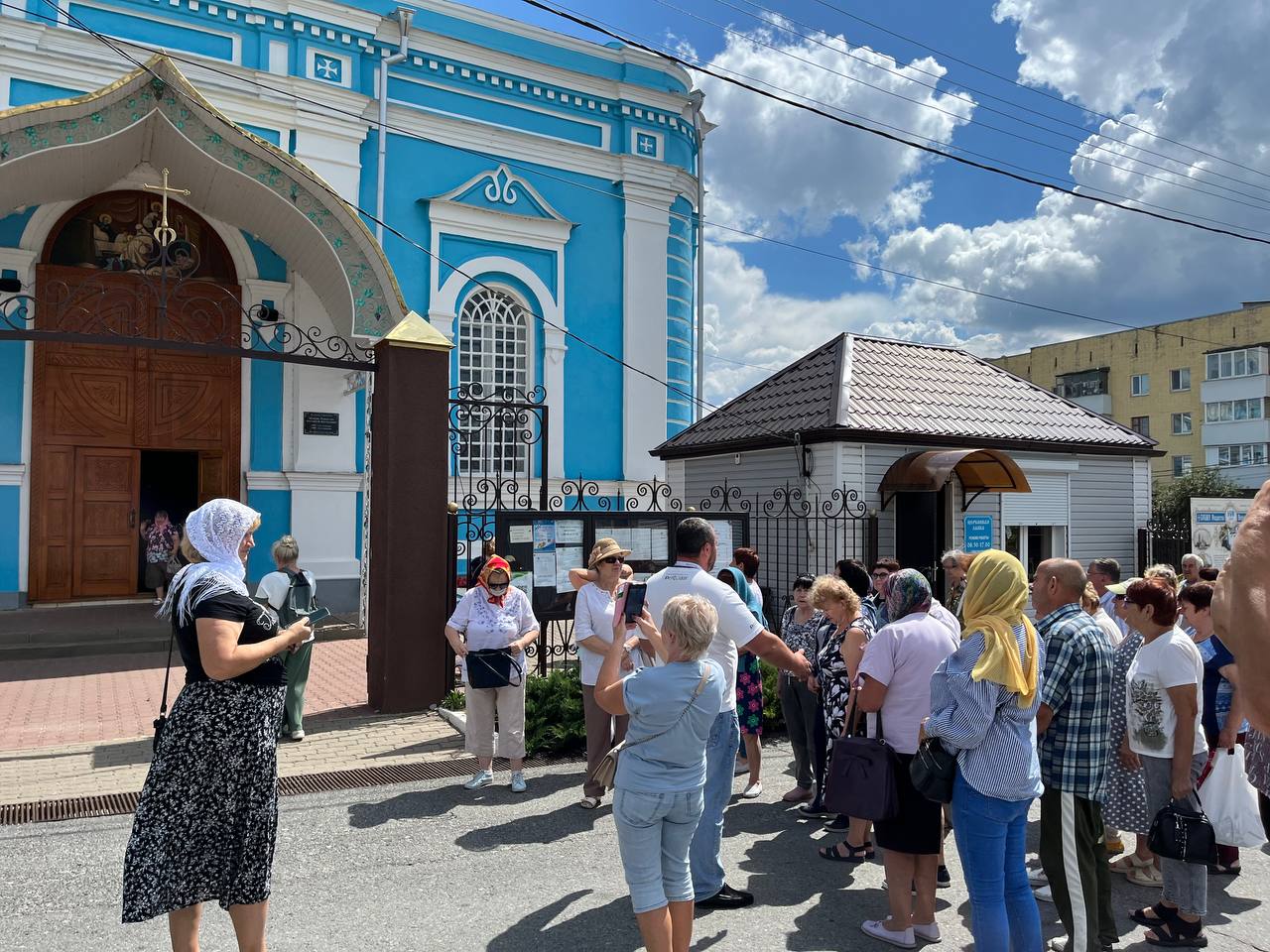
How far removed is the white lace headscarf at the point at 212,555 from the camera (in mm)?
3449

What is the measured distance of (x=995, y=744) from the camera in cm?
358

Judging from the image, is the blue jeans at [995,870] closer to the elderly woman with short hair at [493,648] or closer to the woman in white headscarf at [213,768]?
the woman in white headscarf at [213,768]

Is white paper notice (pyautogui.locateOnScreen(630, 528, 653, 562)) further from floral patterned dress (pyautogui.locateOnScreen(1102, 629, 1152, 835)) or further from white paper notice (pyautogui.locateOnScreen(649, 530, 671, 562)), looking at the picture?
floral patterned dress (pyautogui.locateOnScreen(1102, 629, 1152, 835))

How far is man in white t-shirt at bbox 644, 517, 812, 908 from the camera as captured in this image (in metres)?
4.40

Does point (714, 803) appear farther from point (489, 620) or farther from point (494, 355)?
point (494, 355)

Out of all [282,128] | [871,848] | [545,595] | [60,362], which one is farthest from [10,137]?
[871,848]

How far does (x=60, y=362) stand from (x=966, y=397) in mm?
13561

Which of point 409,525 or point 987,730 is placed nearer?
point 987,730

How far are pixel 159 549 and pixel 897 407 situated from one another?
1102 centimetres

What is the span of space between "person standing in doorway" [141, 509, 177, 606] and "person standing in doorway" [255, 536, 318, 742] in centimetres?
708

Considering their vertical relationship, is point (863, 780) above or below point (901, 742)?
below

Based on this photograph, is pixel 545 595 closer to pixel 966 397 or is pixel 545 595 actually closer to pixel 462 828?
pixel 462 828

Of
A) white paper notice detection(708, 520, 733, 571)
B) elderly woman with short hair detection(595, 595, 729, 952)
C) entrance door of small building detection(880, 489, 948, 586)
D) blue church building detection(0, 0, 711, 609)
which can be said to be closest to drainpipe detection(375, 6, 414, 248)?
blue church building detection(0, 0, 711, 609)

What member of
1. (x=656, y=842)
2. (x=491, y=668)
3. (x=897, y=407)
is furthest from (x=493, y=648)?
(x=897, y=407)
